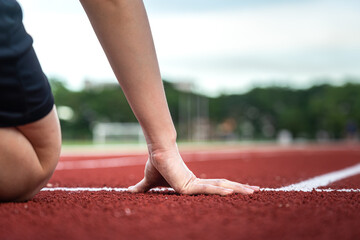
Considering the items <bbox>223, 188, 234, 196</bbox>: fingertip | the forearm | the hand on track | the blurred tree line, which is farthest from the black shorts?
the blurred tree line

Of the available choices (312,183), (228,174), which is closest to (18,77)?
(312,183)

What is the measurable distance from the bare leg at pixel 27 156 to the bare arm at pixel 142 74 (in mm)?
289

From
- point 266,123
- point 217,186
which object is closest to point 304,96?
point 266,123

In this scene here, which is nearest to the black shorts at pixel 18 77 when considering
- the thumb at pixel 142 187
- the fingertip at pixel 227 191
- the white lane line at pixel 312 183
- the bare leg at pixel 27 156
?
the bare leg at pixel 27 156

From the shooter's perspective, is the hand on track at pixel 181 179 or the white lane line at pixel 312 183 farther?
the white lane line at pixel 312 183

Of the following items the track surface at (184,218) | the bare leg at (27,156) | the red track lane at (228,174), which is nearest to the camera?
the track surface at (184,218)

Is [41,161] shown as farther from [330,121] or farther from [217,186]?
[330,121]

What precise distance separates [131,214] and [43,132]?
1.39ft

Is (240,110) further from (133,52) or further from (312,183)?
(133,52)

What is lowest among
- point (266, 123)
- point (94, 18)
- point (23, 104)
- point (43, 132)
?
point (266, 123)

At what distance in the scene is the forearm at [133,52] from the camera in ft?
5.21

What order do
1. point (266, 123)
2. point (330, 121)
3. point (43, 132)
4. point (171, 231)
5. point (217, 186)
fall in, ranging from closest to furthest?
point (171, 231) < point (43, 132) < point (217, 186) < point (330, 121) < point (266, 123)

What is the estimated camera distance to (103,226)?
1187 millimetres

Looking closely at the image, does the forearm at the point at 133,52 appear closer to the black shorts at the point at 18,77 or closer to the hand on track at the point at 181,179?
the hand on track at the point at 181,179
